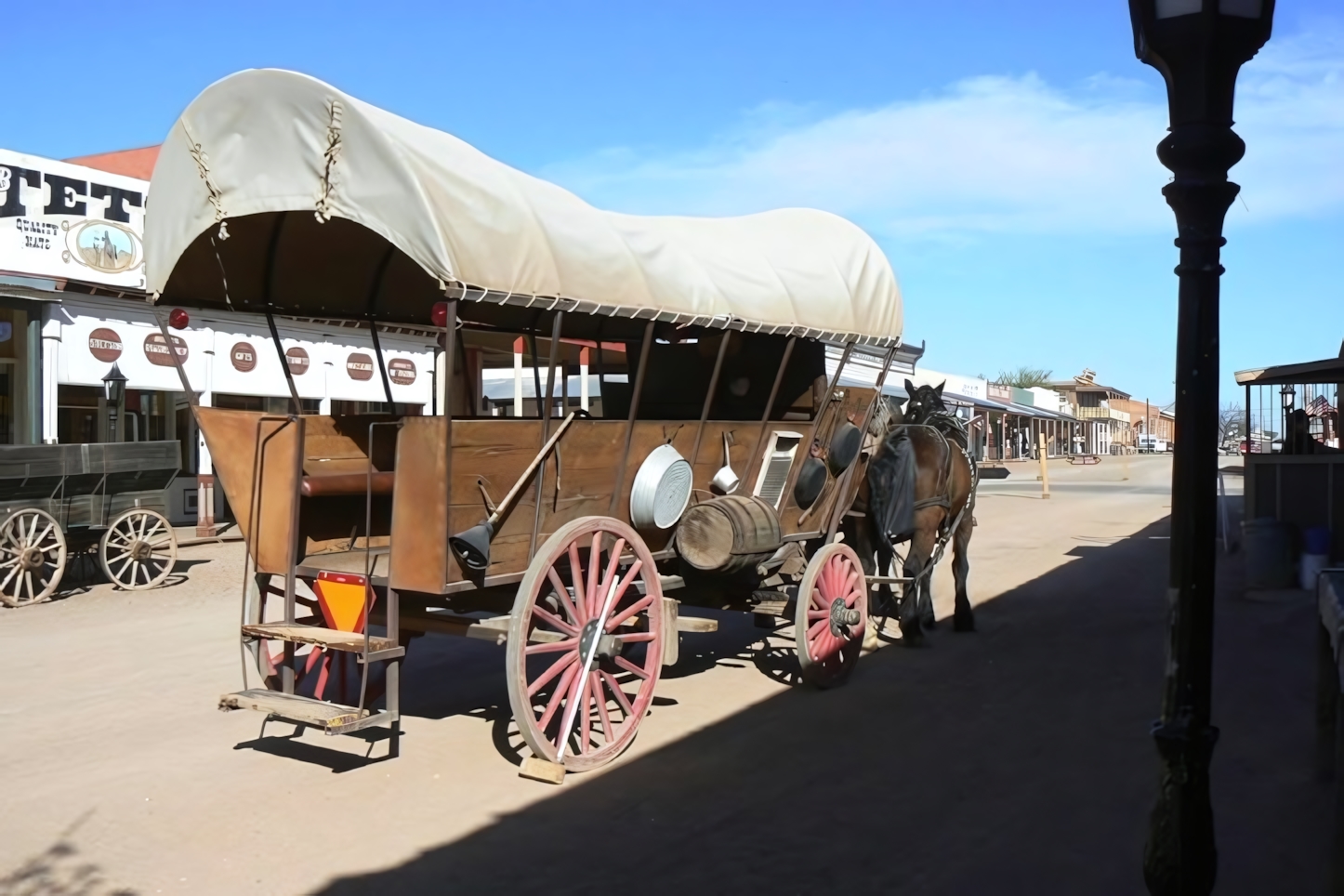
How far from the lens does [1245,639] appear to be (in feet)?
29.5

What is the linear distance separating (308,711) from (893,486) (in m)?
5.09

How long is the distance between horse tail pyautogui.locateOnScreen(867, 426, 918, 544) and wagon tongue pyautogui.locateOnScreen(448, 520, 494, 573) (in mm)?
4392

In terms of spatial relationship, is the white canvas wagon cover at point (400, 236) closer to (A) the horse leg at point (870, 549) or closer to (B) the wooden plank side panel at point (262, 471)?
(B) the wooden plank side panel at point (262, 471)

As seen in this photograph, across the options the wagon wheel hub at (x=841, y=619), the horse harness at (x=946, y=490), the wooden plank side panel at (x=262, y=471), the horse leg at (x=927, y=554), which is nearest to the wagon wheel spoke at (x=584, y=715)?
the wooden plank side panel at (x=262, y=471)

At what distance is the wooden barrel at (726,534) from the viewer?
645cm

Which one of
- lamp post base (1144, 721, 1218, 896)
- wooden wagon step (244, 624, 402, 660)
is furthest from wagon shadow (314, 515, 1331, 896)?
lamp post base (1144, 721, 1218, 896)

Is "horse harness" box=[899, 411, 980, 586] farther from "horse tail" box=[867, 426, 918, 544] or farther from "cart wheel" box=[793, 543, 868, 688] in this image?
"cart wheel" box=[793, 543, 868, 688]

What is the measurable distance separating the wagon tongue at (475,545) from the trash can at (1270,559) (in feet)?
30.5

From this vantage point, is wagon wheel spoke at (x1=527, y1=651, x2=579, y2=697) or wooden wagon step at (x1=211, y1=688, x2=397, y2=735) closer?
wooden wagon step at (x1=211, y1=688, x2=397, y2=735)

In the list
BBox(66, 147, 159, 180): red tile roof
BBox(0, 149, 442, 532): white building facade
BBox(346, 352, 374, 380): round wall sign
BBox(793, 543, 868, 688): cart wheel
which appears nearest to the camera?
BBox(793, 543, 868, 688): cart wheel

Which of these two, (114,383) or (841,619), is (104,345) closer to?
(114,383)

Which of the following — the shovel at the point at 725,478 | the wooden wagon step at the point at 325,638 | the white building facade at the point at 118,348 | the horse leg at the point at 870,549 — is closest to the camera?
the wooden wagon step at the point at 325,638

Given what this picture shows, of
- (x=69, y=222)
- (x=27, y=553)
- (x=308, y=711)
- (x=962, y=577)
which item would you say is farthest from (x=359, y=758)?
(x=69, y=222)

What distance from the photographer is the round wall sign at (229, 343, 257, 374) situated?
17.5 metres
